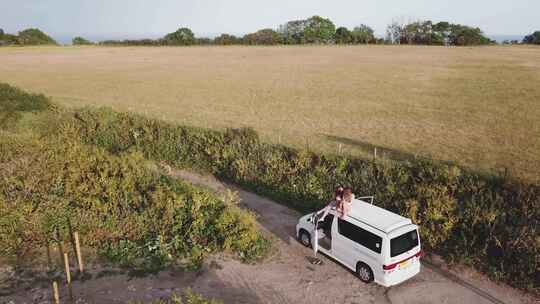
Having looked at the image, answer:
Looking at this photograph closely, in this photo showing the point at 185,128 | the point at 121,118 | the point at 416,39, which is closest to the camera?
the point at 185,128

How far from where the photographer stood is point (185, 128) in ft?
70.5

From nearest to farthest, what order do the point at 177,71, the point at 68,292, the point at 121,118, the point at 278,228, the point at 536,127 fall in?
the point at 68,292
the point at 278,228
the point at 121,118
the point at 536,127
the point at 177,71

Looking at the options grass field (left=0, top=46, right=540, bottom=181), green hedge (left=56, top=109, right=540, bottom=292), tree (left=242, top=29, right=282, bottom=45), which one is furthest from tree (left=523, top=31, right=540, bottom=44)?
green hedge (left=56, top=109, right=540, bottom=292)

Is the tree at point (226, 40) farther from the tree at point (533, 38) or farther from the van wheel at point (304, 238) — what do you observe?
the van wheel at point (304, 238)

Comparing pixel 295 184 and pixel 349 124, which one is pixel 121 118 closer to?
pixel 295 184

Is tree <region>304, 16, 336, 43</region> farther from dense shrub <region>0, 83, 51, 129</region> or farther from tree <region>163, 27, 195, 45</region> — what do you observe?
dense shrub <region>0, 83, 51, 129</region>

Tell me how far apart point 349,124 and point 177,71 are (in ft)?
143

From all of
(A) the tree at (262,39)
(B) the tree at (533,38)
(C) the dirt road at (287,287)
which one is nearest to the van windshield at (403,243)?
(C) the dirt road at (287,287)

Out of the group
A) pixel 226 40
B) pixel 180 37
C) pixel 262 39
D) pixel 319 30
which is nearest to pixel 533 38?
pixel 319 30

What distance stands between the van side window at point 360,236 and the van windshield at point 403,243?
13.2 inches

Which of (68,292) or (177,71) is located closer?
(68,292)

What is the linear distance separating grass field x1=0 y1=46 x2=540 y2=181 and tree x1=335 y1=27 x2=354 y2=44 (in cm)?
6589

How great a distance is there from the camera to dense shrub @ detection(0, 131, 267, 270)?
12.0 meters

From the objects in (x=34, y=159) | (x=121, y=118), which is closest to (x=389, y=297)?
(x=34, y=159)
